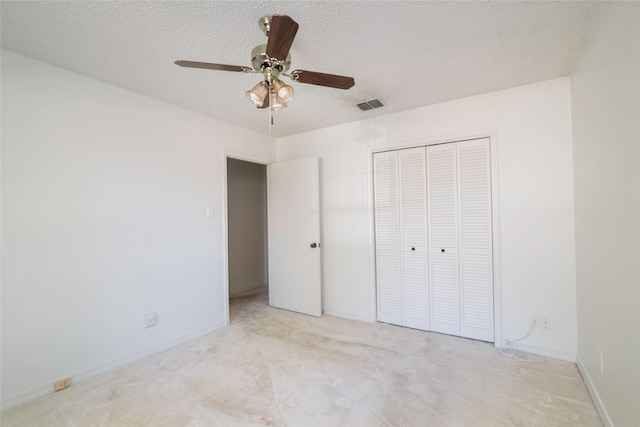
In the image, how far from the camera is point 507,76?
7.43 feet

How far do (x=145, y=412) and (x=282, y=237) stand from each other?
225 cm

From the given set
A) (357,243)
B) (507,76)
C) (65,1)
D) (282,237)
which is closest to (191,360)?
(282,237)

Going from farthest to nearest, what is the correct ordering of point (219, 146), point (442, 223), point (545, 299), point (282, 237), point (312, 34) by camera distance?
point (282, 237)
point (219, 146)
point (442, 223)
point (545, 299)
point (312, 34)

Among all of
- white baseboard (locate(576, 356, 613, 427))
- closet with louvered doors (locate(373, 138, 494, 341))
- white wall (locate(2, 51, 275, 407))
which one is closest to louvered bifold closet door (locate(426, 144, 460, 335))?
closet with louvered doors (locate(373, 138, 494, 341))

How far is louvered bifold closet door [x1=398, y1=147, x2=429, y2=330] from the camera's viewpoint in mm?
2918

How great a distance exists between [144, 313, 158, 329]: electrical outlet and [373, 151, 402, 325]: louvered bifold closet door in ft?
7.32

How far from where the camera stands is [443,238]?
2812 millimetres

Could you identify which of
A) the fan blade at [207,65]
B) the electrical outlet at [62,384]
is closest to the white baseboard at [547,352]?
the fan blade at [207,65]

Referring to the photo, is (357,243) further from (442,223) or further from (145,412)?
(145,412)

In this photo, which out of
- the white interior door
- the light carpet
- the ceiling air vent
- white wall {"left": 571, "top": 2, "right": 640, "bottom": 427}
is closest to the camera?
white wall {"left": 571, "top": 2, "right": 640, "bottom": 427}

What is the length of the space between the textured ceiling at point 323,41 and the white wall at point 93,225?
0.27m

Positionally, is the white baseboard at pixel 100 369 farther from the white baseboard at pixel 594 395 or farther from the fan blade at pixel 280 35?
the white baseboard at pixel 594 395

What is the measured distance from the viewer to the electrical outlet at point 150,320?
98.3 inches

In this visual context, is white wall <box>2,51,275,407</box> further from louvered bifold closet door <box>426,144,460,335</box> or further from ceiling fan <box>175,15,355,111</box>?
louvered bifold closet door <box>426,144,460,335</box>
